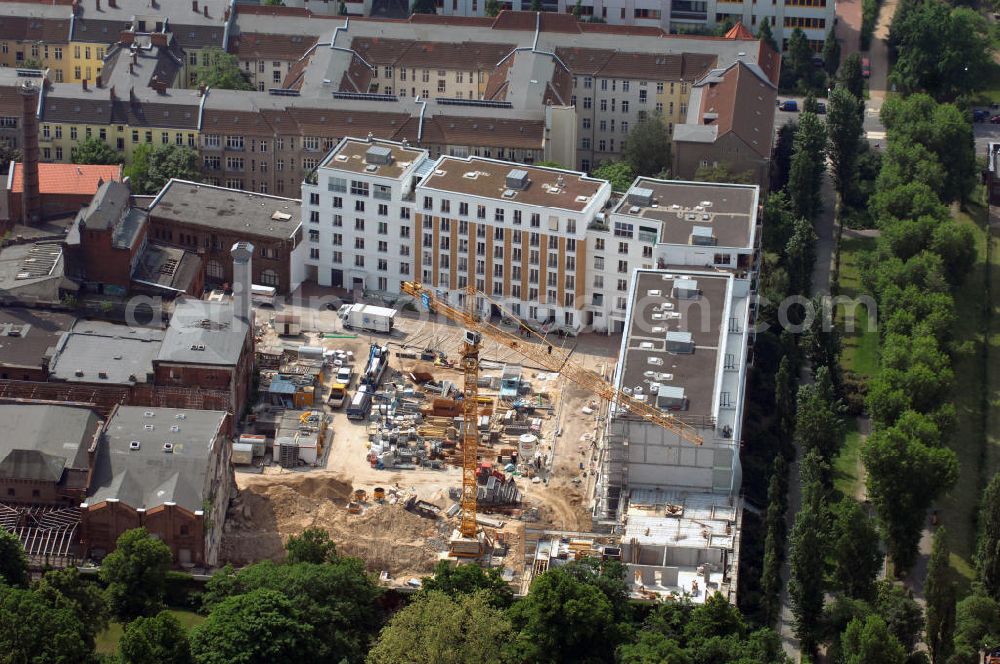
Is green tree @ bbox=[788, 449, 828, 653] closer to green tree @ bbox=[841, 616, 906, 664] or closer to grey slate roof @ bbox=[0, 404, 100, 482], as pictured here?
green tree @ bbox=[841, 616, 906, 664]

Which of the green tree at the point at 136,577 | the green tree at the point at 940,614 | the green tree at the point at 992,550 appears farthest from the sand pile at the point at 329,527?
the green tree at the point at 992,550

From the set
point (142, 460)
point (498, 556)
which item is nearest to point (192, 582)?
point (142, 460)

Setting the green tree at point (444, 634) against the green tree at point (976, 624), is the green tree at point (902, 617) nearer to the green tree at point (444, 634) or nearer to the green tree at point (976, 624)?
the green tree at point (976, 624)

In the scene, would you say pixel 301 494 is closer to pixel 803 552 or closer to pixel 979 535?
pixel 803 552

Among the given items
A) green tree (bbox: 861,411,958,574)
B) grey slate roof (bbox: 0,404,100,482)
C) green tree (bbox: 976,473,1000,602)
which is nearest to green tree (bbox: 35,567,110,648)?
grey slate roof (bbox: 0,404,100,482)

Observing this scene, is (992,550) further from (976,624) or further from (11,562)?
(11,562)

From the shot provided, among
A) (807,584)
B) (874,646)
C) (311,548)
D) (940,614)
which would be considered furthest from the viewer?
(311,548)

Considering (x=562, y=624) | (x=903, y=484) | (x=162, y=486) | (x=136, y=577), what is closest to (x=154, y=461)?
(x=162, y=486)
